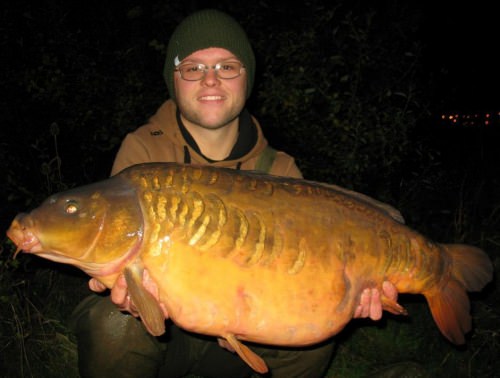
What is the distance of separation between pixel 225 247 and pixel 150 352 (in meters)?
0.76

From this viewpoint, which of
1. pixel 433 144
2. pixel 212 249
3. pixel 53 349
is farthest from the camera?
pixel 433 144

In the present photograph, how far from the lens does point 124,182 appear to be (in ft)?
Result: 4.62

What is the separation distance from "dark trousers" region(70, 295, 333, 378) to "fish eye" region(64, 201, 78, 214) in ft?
1.87

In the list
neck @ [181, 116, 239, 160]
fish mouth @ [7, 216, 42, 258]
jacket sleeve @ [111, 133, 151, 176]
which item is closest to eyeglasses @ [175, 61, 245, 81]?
neck @ [181, 116, 239, 160]

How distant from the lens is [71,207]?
137 centimetres

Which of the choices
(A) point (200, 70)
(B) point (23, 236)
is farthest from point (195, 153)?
(B) point (23, 236)

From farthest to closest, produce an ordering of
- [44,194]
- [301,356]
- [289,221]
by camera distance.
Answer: [44,194] < [301,356] < [289,221]

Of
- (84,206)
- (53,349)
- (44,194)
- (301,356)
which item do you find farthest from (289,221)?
(44,194)

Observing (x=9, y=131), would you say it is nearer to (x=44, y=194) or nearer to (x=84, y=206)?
(x=44, y=194)

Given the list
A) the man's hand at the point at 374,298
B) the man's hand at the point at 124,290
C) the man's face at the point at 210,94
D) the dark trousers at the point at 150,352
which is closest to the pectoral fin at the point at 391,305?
the man's hand at the point at 374,298

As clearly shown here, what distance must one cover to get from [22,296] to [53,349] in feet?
1.53

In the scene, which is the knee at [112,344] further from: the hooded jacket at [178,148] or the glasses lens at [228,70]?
the glasses lens at [228,70]

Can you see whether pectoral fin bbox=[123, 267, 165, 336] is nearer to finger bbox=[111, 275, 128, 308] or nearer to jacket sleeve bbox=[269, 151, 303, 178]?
finger bbox=[111, 275, 128, 308]

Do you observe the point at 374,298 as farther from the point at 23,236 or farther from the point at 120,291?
the point at 23,236
